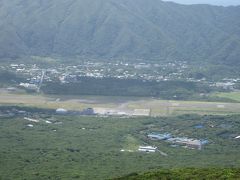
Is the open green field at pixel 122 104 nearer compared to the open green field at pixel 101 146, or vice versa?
the open green field at pixel 101 146

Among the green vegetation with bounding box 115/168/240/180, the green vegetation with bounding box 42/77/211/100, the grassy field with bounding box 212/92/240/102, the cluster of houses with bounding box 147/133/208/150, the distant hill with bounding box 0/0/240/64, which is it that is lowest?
the cluster of houses with bounding box 147/133/208/150

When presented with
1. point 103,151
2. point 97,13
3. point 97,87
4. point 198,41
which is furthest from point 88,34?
point 103,151

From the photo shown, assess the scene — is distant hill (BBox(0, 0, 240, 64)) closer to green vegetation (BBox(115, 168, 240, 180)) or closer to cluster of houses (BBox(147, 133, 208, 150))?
cluster of houses (BBox(147, 133, 208, 150))

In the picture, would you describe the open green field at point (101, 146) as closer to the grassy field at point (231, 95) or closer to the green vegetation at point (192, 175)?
the green vegetation at point (192, 175)

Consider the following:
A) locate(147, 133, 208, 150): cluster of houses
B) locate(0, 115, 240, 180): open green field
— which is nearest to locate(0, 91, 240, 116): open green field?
locate(0, 115, 240, 180): open green field

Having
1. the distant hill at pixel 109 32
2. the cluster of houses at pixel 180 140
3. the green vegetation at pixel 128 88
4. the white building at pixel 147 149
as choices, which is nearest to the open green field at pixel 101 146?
the white building at pixel 147 149

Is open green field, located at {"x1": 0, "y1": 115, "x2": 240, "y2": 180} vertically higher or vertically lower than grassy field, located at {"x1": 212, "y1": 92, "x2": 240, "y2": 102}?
lower

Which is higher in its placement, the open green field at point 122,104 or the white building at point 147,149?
the open green field at point 122,104
